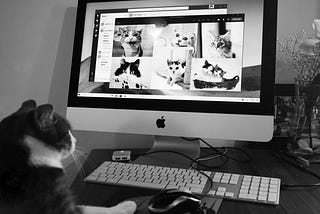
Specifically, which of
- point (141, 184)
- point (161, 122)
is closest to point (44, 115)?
point (141, 184)

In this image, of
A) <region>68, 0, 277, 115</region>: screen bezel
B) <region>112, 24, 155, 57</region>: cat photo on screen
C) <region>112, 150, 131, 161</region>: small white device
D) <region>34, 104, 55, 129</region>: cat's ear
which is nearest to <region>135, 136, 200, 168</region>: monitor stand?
<region>112, 150, 131, 161</region>: small white device

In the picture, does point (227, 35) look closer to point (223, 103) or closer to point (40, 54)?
point (223, 103)

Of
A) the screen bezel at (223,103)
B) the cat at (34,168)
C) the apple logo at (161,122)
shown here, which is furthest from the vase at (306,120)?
the cat at (34,168)

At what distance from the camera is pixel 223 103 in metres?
0.84

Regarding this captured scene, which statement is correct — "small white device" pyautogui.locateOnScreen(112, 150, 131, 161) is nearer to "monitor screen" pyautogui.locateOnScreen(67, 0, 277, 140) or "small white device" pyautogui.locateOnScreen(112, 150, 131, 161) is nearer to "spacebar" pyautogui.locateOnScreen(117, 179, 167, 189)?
"monitor screen" pyautogui.locateOnScreen(67, 0, 277, 140)

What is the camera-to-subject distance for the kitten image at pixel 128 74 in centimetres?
91

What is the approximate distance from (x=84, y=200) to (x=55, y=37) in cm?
70

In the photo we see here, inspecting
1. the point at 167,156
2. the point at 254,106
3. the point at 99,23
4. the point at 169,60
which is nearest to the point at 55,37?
the point at 99,23

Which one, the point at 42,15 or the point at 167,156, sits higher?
the point at 42,15

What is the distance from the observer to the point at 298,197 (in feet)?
2.23

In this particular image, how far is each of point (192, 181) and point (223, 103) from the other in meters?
0.24

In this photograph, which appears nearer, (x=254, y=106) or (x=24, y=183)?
(x=24, y=183)

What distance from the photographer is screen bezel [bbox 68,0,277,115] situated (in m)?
0.81

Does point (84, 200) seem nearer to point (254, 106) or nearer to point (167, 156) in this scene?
point (167, 156)
